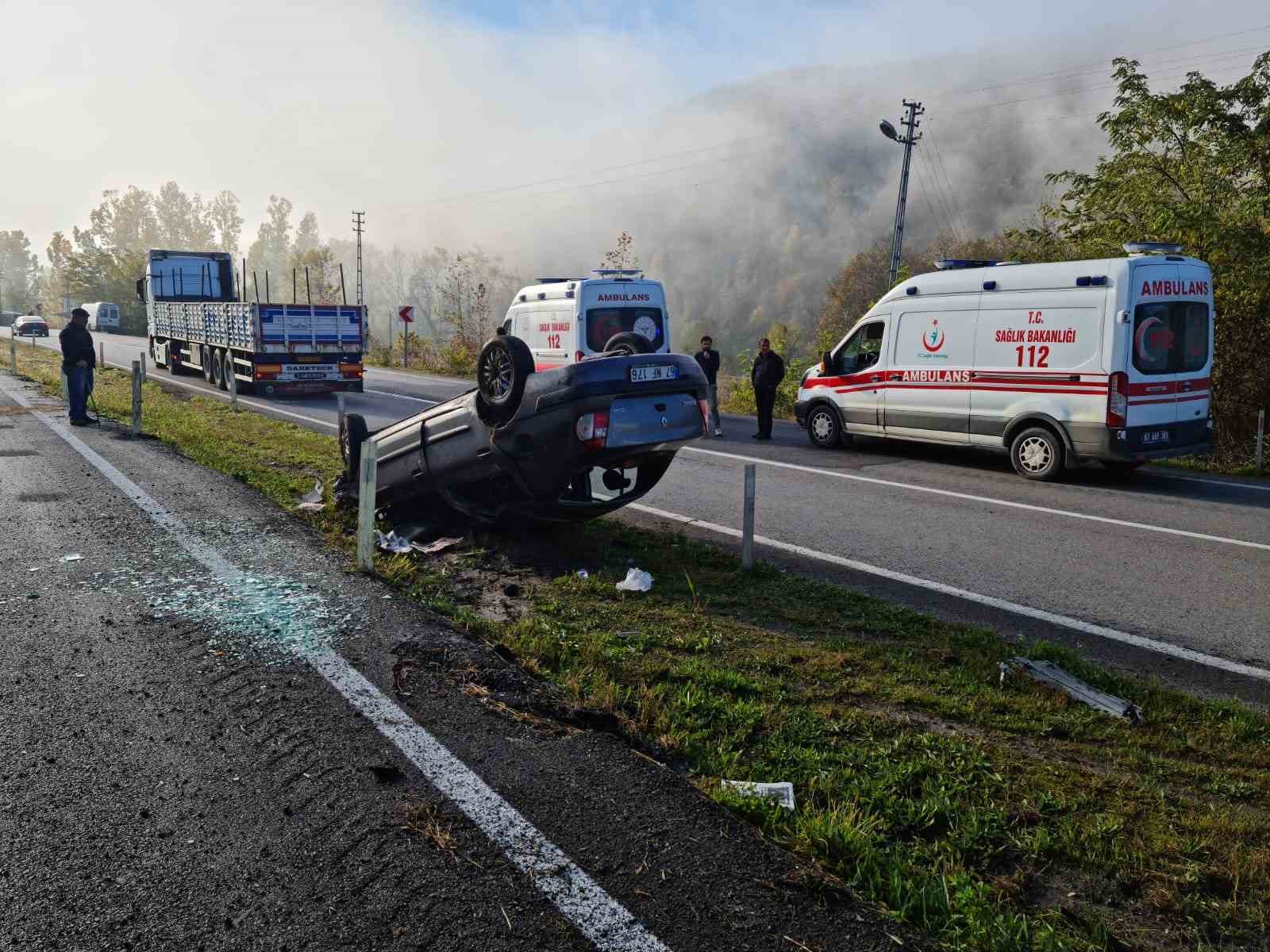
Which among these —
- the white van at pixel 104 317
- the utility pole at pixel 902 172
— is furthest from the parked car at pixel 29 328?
the utility pole at pixel 902 172

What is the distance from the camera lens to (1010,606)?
6.39 m

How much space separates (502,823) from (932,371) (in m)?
10.5

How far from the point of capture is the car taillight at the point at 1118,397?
10.6 meters

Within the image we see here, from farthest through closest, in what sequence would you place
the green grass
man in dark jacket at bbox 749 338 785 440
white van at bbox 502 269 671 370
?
man in dark jacket at bbox 749 338 785 440, white van at bbox 502 269 671 370, the green grass

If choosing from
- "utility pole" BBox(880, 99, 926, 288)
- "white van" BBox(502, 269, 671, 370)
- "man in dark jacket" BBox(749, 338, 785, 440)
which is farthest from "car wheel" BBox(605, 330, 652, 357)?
"utility pole" BBox(880, 99, 926, 288)

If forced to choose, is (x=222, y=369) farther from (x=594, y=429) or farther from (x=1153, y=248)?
(x=1153, y=248)

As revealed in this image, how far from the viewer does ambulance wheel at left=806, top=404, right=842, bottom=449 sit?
46.6 ft

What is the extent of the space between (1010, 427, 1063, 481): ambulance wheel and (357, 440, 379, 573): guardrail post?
8.15m

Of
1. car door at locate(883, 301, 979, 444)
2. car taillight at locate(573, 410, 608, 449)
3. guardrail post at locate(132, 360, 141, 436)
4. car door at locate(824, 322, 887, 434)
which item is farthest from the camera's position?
car door at locate(824, 322, 887, 434)

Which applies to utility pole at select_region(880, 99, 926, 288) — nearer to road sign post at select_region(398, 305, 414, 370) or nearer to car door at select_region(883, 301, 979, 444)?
car door at select_region(883, 301, 979, 444)

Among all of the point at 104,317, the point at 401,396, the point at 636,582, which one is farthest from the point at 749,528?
the point at 104,317

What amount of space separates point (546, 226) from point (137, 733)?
583ft

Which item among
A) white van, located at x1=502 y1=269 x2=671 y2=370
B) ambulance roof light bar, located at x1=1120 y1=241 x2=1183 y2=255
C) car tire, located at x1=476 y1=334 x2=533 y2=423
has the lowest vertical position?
car tire, located at x1=476 y1=334 x2=533 y2=423

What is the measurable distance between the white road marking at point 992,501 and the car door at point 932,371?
1.61 m
